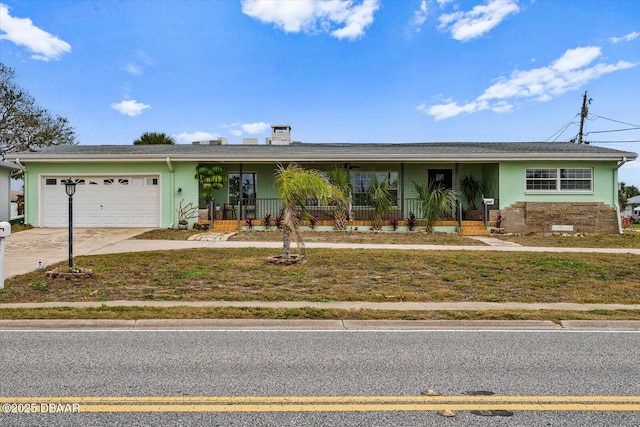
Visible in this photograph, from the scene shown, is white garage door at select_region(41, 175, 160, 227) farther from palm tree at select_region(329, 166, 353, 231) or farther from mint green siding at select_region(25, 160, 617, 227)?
palm tree at select_region(329, 166, 353, 231)

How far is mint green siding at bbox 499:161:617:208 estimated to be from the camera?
18.4m

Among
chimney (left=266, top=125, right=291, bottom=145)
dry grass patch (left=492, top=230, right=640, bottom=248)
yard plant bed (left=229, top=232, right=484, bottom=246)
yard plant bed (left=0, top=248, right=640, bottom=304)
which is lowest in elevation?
yard plant bed (left=0, top=248, right=640, bottom=304)

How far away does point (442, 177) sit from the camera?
69.1 ft

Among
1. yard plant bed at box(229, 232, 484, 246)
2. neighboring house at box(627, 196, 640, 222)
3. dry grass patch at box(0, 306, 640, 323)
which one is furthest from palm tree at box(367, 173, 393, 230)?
neighboring house at box(627, 196, 640, 222)

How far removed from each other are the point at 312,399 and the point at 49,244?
44.2 feet

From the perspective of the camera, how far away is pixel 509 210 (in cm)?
1853

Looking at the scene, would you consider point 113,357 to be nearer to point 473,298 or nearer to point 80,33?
point 473,298

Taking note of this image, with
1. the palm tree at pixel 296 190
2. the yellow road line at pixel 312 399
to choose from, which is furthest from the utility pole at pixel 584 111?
the yellow road line at pixel 312 399

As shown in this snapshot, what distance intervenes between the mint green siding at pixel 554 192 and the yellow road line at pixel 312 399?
16.3 m

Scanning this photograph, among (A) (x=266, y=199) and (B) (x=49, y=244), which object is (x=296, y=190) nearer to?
(B) (x=49, y=244)

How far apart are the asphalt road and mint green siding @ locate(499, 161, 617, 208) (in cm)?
1378

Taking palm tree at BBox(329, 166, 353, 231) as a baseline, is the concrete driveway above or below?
below

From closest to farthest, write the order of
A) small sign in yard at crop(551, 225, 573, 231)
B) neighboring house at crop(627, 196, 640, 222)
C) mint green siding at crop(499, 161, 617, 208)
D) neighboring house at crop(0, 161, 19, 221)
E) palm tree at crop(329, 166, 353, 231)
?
palm tree at crop(329, 166, 353, 231)
small sign in yard at crop(551, 225, 573, 231)
mint green siding at crop(499, 161, 617, 208)
neighboring house at crop(0, 161, 19, 221)
neighboring house at crop(627, 196, 640, 222)

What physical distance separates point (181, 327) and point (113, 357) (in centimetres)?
139
